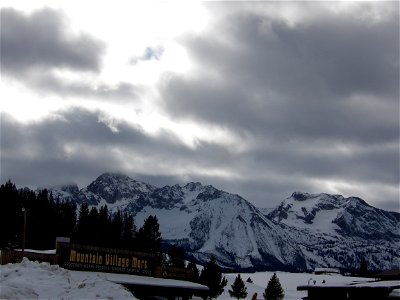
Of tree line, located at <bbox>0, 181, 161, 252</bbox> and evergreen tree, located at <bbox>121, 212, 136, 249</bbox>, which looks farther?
evergreen tree, located at <bbox>121, 212, 136, 249</bbox>

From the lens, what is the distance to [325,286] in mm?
62188

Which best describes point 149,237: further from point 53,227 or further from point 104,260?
point 104,260

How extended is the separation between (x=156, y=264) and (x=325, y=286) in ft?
56.6

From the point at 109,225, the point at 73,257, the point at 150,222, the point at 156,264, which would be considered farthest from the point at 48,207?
the point at 73,257

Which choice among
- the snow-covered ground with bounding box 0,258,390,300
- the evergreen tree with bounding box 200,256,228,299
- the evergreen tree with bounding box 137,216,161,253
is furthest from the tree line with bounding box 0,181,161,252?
the snow-covered ground with bounding box 0,258,390,300

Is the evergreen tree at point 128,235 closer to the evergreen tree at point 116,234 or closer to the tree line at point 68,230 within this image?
the tree line at point 68,230

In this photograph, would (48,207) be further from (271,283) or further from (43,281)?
(43,281)

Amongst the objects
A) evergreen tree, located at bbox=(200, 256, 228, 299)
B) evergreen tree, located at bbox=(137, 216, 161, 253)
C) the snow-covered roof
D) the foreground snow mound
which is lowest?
evergreen tree, located at bbox=(200, 256, 228, 299)

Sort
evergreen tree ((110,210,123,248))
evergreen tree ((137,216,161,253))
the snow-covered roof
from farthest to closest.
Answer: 1. evergreen tree ((137,216,161,253))
2. evergreen tree ((110,210,123,248))
3. the snow-covered roof

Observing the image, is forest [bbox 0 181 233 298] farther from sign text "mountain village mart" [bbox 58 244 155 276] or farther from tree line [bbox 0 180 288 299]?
sign text "mountain village mart" [bbox 58 244 155 276]

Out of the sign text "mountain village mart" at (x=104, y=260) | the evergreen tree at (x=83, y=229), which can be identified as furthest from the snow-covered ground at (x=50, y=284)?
the evergreen tree at (x=83, y=229)

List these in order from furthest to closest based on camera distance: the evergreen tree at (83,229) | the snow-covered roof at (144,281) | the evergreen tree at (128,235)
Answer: the evergreen tree at (128,235), the evergreen tree at (83,229), the snow-covered roof at (144,281)

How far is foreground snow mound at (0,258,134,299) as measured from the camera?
32.0 m

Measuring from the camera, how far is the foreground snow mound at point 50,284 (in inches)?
1258
